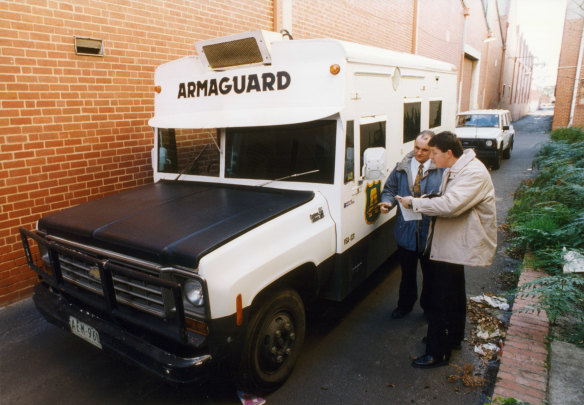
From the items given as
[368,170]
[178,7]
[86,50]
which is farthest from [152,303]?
[178,7]

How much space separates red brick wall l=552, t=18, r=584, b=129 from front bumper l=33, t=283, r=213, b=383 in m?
23.9

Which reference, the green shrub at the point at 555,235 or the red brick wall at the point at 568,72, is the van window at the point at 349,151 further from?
the red brick wall at the point at 568,72

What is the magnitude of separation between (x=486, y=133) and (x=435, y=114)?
26.2 ft

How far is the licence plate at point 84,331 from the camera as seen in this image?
121 inches

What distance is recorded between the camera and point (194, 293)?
270 centimetres

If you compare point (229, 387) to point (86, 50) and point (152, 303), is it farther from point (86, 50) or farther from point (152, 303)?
point (86, 50)

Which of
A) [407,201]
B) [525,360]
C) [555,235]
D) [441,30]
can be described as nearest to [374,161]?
[407,201]

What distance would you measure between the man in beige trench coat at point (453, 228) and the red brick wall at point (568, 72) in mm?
21876

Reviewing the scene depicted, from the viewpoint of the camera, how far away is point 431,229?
367 cm

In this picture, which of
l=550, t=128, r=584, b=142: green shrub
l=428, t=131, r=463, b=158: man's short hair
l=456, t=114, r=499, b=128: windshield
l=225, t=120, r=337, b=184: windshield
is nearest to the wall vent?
l=225, t=120, r=337, b=184: windshield

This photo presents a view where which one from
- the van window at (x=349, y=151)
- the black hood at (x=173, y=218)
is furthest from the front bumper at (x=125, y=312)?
the van window at (x=349, y=151)

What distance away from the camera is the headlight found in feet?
8.74

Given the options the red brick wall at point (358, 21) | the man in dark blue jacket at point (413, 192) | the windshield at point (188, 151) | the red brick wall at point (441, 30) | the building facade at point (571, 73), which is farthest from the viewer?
the building facade at point (571, 73)

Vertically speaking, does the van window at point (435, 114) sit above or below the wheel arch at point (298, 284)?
above
